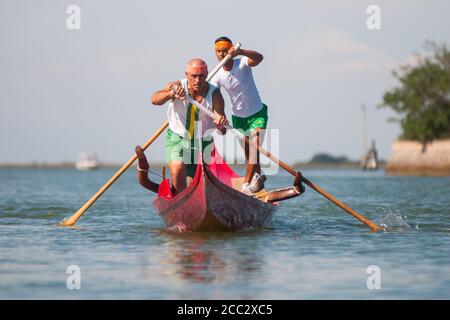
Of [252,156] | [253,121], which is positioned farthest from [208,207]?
[253,121]

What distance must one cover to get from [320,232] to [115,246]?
12.9 feet

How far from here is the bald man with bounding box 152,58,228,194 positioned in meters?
13.3

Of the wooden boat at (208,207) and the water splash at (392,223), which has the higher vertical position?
the wooden boat at (208,207)

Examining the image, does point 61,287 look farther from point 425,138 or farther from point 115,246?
point 425,138

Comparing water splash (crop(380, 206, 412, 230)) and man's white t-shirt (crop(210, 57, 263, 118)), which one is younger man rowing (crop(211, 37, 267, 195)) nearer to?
man's white t-shirt (crop(210, 57, 263, 118))

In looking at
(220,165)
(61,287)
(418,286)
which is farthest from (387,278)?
(220,165)

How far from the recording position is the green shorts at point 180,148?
13602mm

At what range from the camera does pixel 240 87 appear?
47.8 ft

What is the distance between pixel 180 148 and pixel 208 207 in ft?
3.18

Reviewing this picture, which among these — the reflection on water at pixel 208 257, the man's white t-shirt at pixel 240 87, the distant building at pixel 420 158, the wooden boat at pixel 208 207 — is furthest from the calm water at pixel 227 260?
the distant building at pixel 420 158

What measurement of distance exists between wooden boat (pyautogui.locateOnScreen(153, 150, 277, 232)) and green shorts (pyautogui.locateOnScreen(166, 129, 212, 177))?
1.24 feet

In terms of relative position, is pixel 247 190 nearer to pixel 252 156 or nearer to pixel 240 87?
pixel 252 156

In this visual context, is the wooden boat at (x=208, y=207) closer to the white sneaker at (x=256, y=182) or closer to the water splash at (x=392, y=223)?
the white sneaker at (x=256, y=182)

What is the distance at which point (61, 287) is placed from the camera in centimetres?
940
